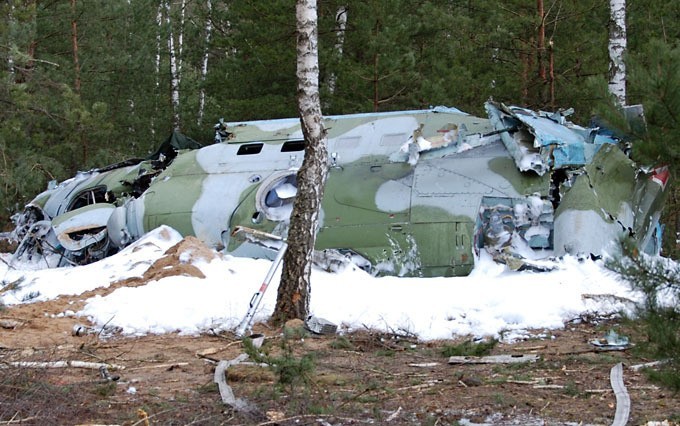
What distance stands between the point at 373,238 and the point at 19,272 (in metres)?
5.12

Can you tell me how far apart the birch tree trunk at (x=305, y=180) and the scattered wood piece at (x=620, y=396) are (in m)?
3.18

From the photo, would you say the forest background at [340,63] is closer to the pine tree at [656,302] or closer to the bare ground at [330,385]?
the bare ground at [330,385]

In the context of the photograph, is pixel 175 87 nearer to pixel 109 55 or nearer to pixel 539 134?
pixel 109 55

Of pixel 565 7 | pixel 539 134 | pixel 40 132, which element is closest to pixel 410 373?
pixel 539 134

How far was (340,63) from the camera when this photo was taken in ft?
58.4

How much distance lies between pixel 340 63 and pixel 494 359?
1174 centimetres

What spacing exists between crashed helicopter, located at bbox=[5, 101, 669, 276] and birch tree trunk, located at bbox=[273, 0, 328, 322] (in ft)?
6.86

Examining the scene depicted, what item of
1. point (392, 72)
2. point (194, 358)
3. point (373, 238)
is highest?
point (392, 72)

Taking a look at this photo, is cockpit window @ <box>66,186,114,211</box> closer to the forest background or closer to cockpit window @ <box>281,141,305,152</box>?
the forest background

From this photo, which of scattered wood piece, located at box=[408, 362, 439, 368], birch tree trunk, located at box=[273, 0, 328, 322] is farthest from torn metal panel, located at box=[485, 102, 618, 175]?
scattered wood piece, located at box=[408, 362, 439, 368]

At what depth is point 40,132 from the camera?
68.2ft

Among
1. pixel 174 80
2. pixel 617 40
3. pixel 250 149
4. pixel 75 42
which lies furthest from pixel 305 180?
pixel 174 80

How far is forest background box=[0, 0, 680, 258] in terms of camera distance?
1598 cm

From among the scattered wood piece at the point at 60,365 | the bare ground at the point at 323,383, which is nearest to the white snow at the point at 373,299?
the bare ground at the point at 323,383
